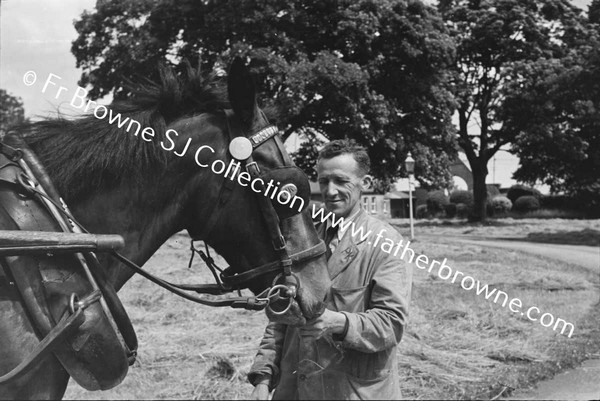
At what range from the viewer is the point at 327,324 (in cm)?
212

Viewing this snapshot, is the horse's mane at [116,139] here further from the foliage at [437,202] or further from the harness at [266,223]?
the foliage at [437,202]

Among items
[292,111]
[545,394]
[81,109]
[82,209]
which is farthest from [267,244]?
[292,111]

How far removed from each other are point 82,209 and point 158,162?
35 cm

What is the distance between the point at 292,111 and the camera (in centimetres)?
1433

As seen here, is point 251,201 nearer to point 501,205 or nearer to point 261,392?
point 261,392

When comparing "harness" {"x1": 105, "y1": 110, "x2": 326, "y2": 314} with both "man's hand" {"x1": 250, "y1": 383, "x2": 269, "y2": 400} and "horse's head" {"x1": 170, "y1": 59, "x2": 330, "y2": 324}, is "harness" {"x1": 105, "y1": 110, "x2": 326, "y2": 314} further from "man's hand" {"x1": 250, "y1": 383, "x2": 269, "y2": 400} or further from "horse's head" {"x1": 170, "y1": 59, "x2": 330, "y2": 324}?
"man's hand" {"x1": 250, "y1": 383, "x2": 269, "y2": 400}

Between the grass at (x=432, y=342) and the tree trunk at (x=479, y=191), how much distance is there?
12761mm

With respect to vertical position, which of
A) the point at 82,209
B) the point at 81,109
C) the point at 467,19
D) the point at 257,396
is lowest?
the point at 257,396

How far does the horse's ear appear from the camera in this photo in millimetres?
2268

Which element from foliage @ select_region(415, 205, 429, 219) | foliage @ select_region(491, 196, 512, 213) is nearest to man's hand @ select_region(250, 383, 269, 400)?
foliage @ select_region(491, 196, 512, 213)

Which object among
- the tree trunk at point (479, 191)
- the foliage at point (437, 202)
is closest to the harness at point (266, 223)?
the tree trunk at point (479, 191)

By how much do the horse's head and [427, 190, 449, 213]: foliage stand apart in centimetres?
4068

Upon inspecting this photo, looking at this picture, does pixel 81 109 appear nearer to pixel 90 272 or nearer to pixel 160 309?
pixel 90 272

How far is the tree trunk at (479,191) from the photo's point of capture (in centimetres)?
2212
